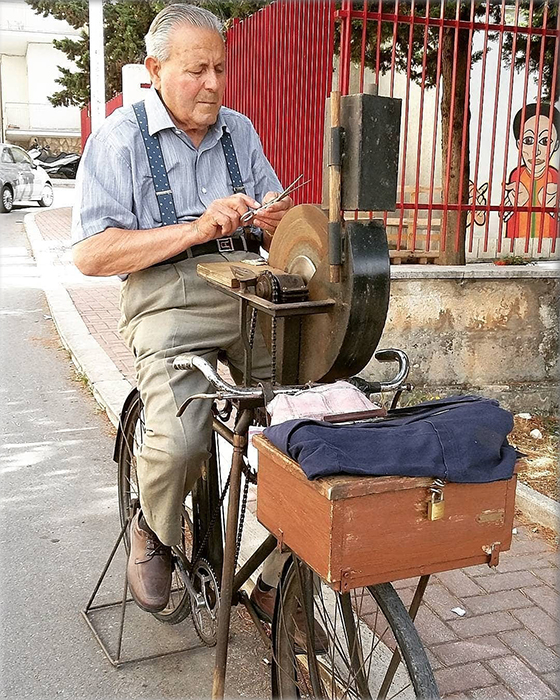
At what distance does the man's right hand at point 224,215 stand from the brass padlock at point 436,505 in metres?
1.07

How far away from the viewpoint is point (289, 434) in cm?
176

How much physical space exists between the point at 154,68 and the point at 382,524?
168cm

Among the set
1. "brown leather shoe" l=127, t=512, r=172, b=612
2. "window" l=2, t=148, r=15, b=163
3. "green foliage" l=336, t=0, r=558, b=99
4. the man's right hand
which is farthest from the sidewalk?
"window" l=2, t=148, r=15, b=163

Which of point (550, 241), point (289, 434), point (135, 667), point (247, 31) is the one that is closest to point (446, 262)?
point (550, 241)

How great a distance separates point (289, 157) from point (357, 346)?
4545 millimetres

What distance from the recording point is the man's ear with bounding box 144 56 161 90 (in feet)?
8.36

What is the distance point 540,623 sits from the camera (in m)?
3.17

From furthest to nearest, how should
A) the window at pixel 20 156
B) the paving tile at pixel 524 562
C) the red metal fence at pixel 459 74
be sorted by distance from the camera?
the window at pixel 20 156 < the red metal fence at pixel 459 74 < the paving tile at pixel 524 562

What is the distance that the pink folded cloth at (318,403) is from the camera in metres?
1.93

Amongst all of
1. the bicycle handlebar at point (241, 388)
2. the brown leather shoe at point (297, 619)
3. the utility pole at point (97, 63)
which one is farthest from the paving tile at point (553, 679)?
the utility pole at point (97, 63)

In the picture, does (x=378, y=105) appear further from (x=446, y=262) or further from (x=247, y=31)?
(x=247, y=31)

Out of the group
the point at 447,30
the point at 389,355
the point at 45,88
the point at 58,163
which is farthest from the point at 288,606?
the point at 45,88

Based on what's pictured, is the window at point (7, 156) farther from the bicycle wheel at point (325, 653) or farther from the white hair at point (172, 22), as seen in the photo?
the bicycle wheel at point (325, 653)

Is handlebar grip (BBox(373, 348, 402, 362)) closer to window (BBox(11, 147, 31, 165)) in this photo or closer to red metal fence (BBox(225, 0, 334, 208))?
red metal fence (BBox(225, 0, 334, 208))
